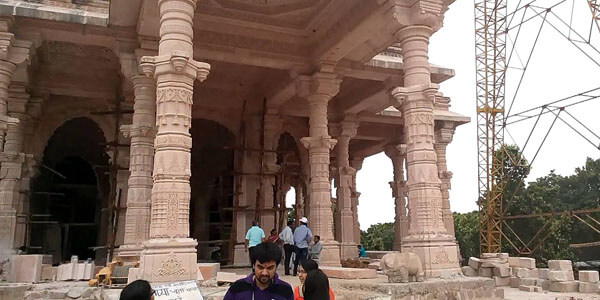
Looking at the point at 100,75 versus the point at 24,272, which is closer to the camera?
the point at 24,272

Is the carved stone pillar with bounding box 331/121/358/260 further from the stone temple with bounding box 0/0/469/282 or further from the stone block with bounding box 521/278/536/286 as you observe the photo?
the stone block with bounding box 521/278/536/286

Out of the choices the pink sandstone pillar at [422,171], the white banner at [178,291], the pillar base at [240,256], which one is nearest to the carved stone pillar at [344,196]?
the pillar base at [240,256]

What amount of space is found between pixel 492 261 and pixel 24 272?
1458cm

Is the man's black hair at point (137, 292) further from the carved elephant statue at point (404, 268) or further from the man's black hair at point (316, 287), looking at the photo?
the carved elephant statue at point (404, 268)

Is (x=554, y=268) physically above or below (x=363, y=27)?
below

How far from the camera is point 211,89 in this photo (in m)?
17.1

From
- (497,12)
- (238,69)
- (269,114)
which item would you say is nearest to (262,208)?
(269,114)

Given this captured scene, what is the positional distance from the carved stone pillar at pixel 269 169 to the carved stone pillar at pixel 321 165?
3.19m

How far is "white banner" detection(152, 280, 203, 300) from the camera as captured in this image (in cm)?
388

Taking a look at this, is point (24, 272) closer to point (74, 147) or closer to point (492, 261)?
point (74, 147)

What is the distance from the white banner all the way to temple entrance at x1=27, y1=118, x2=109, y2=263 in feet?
51.5

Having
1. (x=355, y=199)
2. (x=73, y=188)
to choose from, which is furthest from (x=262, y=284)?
(x=355, y=199)

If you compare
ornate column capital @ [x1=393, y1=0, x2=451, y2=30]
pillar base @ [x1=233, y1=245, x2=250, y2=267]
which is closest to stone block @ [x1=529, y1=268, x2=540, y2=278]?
pillar base @ [x1=233, y1=245, x2=250, y2=267]

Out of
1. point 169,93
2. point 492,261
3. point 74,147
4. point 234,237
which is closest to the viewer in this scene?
point 169,93
